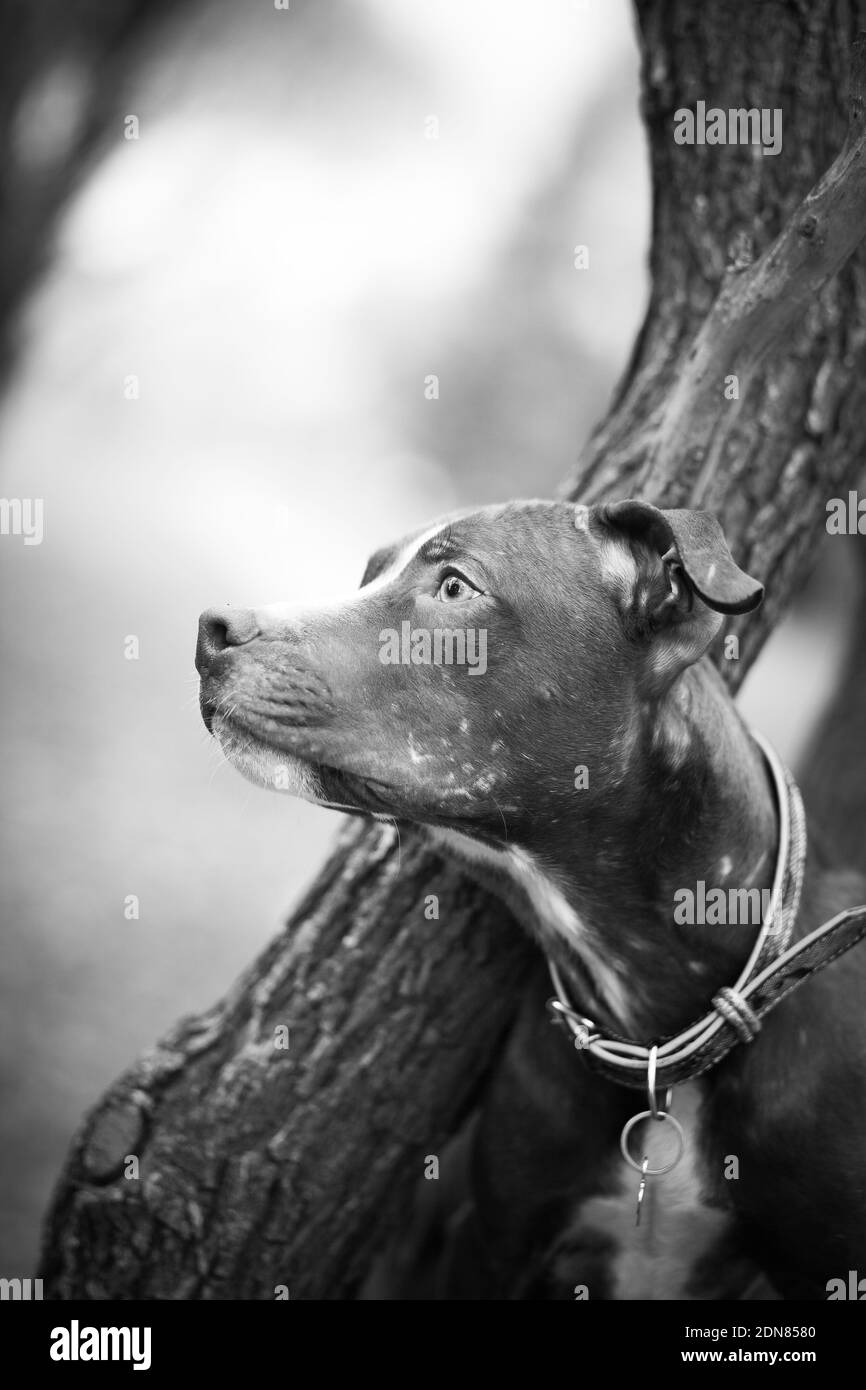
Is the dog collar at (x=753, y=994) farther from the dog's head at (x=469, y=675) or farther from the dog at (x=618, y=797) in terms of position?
the dog's head at (x=469, y=675)

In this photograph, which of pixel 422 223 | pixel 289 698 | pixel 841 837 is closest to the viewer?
pixel 289 698

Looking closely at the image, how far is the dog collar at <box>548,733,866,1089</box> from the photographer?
6.53ft

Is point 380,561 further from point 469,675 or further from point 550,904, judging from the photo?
point 550,904

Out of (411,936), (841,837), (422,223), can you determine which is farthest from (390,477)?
(411,936)

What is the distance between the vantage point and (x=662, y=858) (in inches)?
80.6

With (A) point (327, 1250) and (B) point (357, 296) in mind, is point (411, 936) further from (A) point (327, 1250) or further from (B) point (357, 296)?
(B) point (357, 296)

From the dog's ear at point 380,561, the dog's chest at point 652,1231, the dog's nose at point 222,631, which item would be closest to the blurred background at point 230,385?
the dog's ear at point 380,561

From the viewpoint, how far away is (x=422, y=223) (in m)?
5.71

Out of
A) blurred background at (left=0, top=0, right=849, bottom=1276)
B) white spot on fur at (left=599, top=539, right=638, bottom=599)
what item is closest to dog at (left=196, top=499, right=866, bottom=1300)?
white spot on fur at (left=599, top=539, right=638, bottom=599)

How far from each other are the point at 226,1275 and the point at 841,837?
1.95 m

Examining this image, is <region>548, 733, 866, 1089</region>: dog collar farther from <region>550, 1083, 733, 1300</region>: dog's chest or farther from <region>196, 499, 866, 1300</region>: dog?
<region>550, 1083, 733, 1300</region>: dog's chest

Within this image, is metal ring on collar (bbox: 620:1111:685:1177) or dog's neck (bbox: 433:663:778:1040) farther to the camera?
metal ring on collar (bbox: 620:1111:685:1177)

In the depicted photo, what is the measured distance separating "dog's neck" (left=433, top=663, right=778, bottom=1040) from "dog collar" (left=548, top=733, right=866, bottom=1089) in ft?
0.13

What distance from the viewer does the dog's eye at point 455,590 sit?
6.55ft
